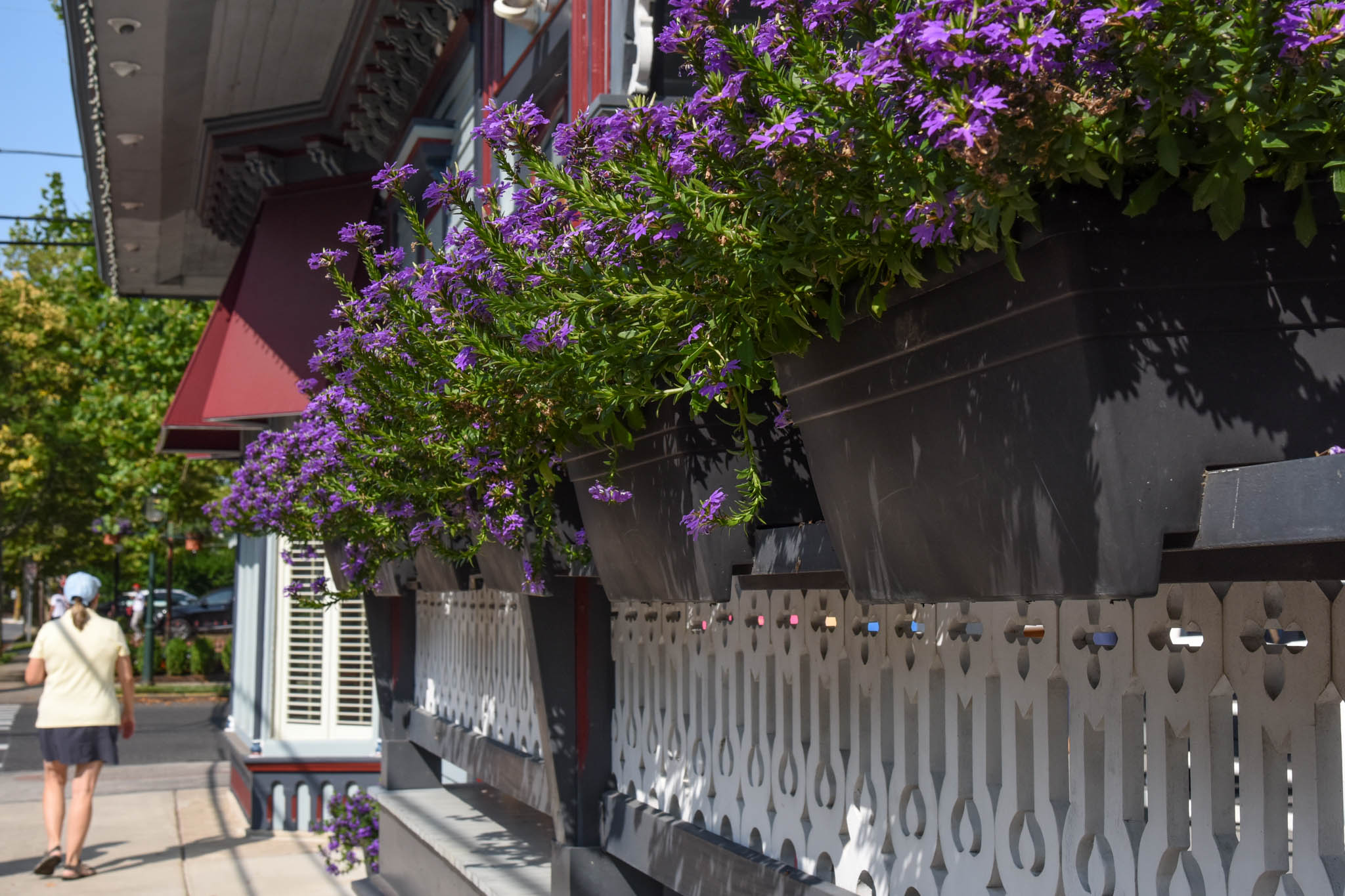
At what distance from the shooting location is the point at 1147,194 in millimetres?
1438

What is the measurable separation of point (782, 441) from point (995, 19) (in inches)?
48.4

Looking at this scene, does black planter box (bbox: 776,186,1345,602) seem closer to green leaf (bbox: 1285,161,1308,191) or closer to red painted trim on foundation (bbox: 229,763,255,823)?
green leaf (bbox: 1285,161,1308,191)

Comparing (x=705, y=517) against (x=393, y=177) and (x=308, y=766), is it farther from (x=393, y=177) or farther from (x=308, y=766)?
(x=308, y=766)

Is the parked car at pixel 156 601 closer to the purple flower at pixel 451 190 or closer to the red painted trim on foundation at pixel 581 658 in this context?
the red painted trim on foundation at pixel 581 658

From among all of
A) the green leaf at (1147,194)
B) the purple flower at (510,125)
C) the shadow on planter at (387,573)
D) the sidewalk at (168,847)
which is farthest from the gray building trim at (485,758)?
the green leaf at (1147,194)

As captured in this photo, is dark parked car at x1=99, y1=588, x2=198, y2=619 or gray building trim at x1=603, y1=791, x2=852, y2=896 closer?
gray building trim at x1=603, y1=791, x2=852, y2=896

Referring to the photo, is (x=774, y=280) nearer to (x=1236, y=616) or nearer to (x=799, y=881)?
(x=1236, y=616)

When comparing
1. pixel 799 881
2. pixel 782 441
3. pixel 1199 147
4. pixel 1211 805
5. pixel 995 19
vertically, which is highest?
pixel 995 19

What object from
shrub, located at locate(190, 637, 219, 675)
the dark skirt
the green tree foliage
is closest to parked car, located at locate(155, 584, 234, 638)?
the green tree foliage

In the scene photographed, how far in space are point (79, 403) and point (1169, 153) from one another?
2993 centimetres

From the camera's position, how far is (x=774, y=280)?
1.85 m

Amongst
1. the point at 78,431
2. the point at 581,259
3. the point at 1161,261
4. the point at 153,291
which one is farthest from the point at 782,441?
the point at 78,431

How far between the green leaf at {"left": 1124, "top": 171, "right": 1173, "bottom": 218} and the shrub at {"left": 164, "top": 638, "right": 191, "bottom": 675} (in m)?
31.8

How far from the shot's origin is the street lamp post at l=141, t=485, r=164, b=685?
25.6m
